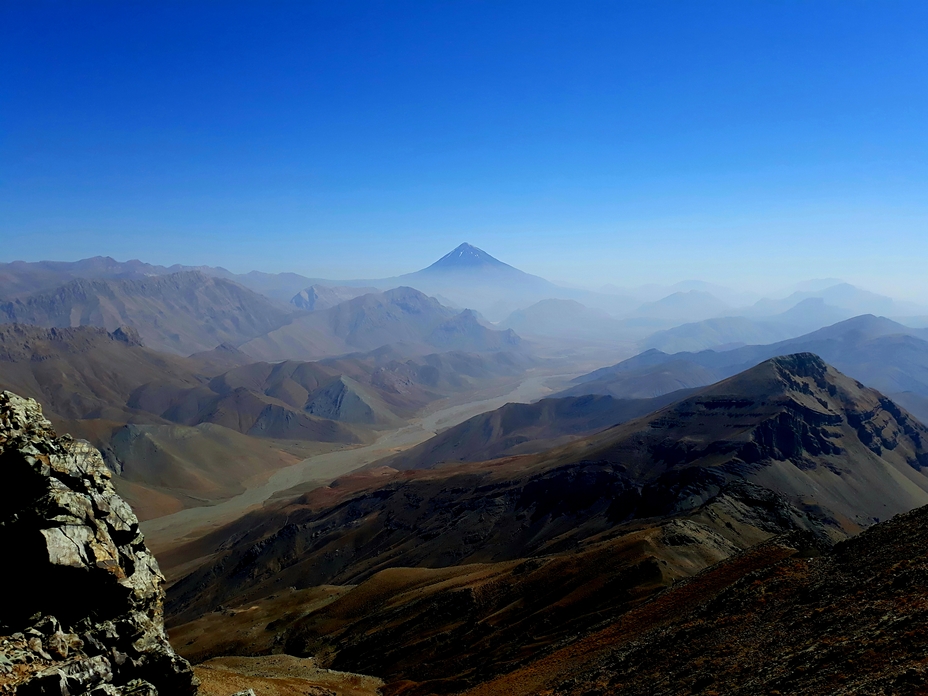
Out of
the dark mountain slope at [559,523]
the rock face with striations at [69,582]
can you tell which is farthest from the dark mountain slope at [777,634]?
the rock face with striations at [69,582]

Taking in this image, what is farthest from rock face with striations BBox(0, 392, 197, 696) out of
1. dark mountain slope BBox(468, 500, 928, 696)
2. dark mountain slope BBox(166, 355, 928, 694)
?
dark mountain slope BBox(166, 355, 928, 694)

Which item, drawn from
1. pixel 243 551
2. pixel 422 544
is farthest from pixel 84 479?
pixel 243 551

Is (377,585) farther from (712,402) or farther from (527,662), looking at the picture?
(712,402)

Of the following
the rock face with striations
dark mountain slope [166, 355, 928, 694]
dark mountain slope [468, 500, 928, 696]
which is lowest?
dark mountain slope [166, 355, 928, 694]

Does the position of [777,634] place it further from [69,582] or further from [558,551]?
[558,551]

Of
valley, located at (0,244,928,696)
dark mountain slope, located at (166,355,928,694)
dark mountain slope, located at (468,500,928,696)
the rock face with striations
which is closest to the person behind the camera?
the rock face with striations

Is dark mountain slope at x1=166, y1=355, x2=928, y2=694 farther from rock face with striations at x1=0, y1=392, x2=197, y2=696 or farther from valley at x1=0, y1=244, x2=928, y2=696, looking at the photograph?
rock face with striations at x1=0, y1=392, x2=197, y2=696

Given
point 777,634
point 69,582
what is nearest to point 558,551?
point 777,634

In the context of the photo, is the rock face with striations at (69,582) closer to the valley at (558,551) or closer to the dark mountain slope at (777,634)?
the valley at (558,551)
